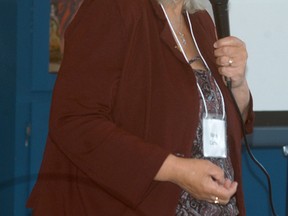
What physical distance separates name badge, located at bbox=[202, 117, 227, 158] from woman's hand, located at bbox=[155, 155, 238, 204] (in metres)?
0.15

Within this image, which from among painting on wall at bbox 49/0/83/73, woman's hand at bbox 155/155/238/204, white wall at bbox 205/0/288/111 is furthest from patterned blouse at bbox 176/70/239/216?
painting on wall at bbox 49/0/83/73

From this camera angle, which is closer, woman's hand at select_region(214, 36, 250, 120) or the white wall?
woman's hand at select_region(214, 36, 250, 120)

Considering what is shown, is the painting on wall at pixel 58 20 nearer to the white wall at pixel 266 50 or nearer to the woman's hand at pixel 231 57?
the white wall at pixel 266 50

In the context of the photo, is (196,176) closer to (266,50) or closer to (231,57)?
(231,57)

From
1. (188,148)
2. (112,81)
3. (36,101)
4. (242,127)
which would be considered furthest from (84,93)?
(36,101)

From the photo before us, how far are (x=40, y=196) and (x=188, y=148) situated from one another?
302mm

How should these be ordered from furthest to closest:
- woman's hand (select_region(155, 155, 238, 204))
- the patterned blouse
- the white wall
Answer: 1. the white wall
2. the patterned blouse
3. woman's hand (select_region(155, 155, 238, 204))

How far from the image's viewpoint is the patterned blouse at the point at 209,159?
1258 mm

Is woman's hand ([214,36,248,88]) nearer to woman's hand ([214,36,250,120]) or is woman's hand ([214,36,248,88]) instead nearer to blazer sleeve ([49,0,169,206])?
woman's hand ([214,36,250,120])

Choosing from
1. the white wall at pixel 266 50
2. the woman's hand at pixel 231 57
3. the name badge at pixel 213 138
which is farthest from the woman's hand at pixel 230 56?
the white wall at pixel 266 50

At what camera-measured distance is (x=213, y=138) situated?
4.22 feet

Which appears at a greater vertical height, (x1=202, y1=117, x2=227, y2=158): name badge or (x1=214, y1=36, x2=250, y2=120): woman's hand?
(x1=214, y1=36, x2=250, y2=120): woman's hand

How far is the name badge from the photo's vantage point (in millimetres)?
1281

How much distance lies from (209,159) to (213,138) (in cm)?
4
